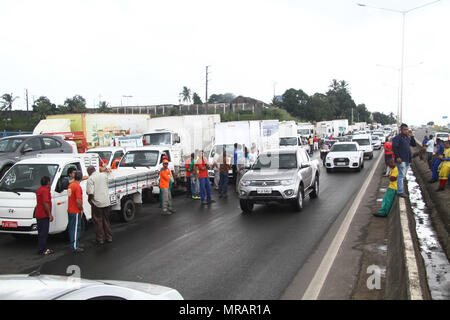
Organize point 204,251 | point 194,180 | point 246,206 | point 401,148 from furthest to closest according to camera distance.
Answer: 1. point 194,180
2. point 401,148
3. point 246,206
4. point 204,251

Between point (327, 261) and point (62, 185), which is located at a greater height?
point (62, 185)

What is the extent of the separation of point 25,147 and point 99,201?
22.9 ft

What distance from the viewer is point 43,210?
25.6ft

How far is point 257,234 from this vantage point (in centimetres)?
888

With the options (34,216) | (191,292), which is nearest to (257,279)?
(191,292)

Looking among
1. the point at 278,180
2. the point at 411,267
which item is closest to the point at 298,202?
the point at 278,180

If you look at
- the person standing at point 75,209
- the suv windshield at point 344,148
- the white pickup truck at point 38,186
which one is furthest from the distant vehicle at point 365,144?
the person standing at point 75,209

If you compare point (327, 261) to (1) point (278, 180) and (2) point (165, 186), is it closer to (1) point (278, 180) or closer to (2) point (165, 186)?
(1) point (278, 180)

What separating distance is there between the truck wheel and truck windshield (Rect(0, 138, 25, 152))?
221 inches

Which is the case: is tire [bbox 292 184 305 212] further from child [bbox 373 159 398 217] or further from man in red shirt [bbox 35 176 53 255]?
man in red shirt [bbox 35 176 53 255]

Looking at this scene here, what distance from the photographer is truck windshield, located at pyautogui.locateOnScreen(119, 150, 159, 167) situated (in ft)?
47.3

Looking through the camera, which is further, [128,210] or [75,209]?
[128,210]

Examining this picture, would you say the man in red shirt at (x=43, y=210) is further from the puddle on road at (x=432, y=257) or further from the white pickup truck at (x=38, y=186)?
the puddle on road at (x=432, y=257)

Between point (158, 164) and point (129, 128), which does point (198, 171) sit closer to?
point (158, 164)
